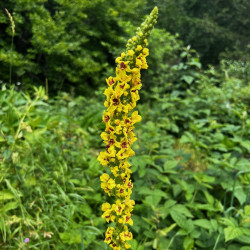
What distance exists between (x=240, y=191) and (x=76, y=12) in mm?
4992

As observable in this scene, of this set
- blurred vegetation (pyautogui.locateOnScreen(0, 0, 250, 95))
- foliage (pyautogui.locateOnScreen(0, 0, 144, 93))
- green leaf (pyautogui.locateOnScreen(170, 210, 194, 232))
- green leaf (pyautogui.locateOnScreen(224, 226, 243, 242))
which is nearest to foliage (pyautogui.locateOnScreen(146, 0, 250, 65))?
blurred vegetation (pyautogui.locateOnScreen(0, 0, 250, 95))

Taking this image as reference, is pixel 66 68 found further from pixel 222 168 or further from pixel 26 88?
pixel 222 168

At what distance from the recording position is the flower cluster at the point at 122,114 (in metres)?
1.15

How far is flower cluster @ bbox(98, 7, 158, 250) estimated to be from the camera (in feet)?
3.77

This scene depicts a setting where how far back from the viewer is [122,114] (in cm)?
120

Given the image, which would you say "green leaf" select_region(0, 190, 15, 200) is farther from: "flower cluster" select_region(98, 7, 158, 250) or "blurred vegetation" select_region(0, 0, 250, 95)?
"blurred vegetation" select_region(0, 0, 250, 95)

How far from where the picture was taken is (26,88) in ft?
17.7

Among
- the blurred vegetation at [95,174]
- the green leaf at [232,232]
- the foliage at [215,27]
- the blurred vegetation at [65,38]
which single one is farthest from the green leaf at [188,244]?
the foliage at [215,27]

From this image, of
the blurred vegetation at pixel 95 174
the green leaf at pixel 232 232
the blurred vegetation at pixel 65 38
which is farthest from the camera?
the blurred vegetation at pixel 65 38

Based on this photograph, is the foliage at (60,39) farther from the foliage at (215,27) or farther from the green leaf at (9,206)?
the foliage at (215,27)

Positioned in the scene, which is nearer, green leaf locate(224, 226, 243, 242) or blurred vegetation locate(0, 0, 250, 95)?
green leaf locate(224, 226, 243, 242)

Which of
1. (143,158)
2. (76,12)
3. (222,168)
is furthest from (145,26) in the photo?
(76,12)

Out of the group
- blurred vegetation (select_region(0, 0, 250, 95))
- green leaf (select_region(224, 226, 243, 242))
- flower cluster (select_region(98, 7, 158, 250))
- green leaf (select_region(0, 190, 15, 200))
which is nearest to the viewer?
flower cluster (select_region(98, 7, 158, 250))

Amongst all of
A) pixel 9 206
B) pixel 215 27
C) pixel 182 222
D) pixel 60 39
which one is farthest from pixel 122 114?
pixel 215 27
